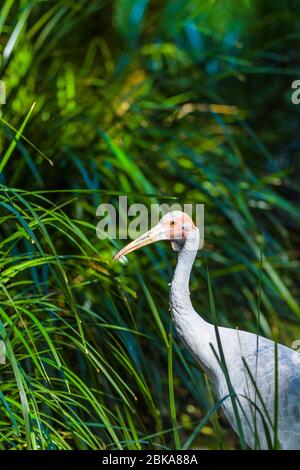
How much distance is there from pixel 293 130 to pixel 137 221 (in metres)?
1.91

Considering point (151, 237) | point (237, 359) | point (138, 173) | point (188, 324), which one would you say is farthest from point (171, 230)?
point (138, 173)

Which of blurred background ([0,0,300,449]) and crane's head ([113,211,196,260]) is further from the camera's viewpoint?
blurred background ([0,0,300,449])

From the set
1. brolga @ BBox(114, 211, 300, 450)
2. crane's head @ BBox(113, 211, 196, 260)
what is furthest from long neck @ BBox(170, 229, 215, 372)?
crane's head @ BBox(113, 211, 196, 260)

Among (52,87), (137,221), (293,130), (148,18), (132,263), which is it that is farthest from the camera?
(293,130)

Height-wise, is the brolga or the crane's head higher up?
the crane's head

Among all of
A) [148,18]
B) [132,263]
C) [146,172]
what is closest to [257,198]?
[146,172]

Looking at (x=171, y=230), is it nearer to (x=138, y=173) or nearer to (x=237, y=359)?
(x=237, y=359)

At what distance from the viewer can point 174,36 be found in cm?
409

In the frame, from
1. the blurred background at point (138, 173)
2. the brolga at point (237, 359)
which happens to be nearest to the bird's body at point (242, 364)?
the brolga at point (237, 359)

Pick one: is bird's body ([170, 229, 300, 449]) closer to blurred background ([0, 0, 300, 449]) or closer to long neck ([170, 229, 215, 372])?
long neck ([170, 229, 215, 372])

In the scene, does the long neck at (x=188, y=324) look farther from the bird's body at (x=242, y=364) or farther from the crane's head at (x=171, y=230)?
the crane's head at (x=171, y=230)

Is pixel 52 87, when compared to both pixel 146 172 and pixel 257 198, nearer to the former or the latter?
pixel 146 172

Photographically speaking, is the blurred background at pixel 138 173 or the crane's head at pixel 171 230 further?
the blurred background at pixel 138 173

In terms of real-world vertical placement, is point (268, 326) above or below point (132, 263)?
below
